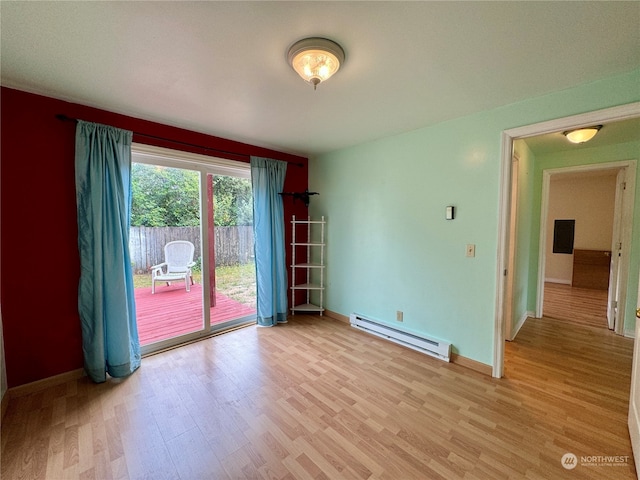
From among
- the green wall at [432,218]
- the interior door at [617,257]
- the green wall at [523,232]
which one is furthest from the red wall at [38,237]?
the interior door at [617,257]

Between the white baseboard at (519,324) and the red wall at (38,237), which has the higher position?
the red wall at (38,237)

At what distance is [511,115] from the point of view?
2162 millimetres

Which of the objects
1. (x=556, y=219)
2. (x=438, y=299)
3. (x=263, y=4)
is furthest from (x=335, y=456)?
(x=556, y=219)

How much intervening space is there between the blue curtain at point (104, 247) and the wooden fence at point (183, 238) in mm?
270

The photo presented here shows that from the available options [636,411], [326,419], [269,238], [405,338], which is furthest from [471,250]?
[269,238]

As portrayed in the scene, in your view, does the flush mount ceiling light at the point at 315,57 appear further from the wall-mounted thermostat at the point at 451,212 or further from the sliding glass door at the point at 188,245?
the sliding glass door at the point at 188,245

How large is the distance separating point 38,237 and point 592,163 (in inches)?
244

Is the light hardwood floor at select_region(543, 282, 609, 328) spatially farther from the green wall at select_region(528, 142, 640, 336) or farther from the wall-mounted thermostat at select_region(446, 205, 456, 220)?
the wall-mounted thermostat at select_region(446, 205, 456, 220)

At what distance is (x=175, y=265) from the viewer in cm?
293

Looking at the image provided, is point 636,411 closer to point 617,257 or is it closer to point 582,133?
point 582,133

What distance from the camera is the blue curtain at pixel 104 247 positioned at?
7.08 ft

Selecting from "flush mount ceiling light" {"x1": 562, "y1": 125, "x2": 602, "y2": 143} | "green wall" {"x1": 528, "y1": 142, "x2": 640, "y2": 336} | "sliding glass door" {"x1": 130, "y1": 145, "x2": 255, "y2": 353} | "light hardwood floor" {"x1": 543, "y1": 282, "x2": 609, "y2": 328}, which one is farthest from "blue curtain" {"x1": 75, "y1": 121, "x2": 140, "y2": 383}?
"light hardwood floor" {"x1": 543, "y1": 282, "x2": 609, "y2": 328}

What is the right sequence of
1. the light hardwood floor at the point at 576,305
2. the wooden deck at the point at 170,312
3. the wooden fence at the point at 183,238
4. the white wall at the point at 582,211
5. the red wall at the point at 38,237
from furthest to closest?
the white wall at the point at 582,211, the light hardwood floor at the point at 576,305, the wooden deck at the point at 170,312, the wooden fence at the point at 183,238, the red wall at the point at 38,237

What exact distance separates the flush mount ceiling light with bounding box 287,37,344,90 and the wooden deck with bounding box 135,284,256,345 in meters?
2.63
